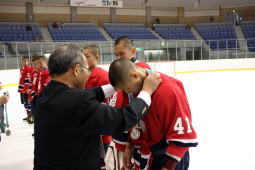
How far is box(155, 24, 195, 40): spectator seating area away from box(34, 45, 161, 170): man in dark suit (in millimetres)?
18531

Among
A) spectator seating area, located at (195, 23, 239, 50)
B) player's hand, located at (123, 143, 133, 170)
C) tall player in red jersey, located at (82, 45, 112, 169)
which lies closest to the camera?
player's hand, located at (123, 143, 133, 170)

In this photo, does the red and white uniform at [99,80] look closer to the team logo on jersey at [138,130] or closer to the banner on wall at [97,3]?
the team logo on jersey at [138,130]

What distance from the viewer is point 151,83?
133cm

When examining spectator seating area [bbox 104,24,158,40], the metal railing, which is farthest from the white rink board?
spectator seating area [bbox 104,24,158,40]

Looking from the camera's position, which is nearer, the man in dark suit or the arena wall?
the man in dark suit

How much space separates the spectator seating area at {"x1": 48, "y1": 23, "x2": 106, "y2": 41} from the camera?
16.5 meters

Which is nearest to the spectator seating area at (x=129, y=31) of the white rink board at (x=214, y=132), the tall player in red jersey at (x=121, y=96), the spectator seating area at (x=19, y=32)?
the spectator seating area at (x=19, y=32)

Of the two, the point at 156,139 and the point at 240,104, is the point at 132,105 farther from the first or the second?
the point at 240,104

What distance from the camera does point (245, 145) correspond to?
3.57 metres

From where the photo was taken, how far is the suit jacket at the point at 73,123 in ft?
3.96

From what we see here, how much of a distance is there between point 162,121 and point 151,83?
0.67 feet

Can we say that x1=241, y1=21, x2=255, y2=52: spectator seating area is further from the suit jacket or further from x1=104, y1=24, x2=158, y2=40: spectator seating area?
the suit jacket

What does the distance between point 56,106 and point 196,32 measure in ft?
67.1

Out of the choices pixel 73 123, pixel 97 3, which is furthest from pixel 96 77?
pixel 97 3
